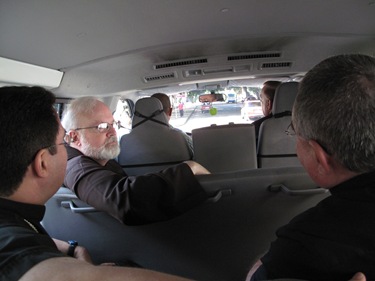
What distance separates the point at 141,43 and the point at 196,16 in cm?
82

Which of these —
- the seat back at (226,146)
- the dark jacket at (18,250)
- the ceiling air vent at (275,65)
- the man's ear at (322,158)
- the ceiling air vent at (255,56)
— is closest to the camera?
the dark jacket at (18,250)

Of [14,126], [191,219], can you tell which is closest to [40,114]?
[14,126]

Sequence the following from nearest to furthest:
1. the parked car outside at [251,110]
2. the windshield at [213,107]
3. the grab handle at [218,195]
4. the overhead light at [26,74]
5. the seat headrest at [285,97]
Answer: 1. the grab handle at [218,195]
2. the overhead light at [26,74]
3. the seat headrest at [285,97]
4. the windshield at [213,107]
5. the parked car outside at [251,110]

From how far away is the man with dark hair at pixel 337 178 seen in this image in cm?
74

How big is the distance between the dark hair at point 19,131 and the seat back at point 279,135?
239 cm

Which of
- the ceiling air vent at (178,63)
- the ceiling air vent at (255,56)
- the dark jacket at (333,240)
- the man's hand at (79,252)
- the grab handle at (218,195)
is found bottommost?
the man's hand at (79,252)

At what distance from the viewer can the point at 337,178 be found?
86 cm

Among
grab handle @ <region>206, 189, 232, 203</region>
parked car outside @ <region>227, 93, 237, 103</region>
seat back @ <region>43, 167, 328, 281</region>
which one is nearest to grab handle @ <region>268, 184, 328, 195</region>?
seat back @ <region>43, 167, 328, 281</region>

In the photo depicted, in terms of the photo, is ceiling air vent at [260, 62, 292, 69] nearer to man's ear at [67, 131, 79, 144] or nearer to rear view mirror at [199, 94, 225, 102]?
rear view mirror at [199, 94, 225, 102]

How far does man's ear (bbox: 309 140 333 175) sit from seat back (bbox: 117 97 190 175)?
8.04ft

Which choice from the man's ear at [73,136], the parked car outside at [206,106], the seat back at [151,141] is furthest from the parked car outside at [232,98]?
the man's ear at [73,136]

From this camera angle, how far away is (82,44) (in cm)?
283

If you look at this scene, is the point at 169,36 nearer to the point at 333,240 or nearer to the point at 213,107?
the point at 213,107

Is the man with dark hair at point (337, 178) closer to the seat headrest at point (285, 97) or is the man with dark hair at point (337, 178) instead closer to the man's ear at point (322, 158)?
the man's ear at point (322, 158)
